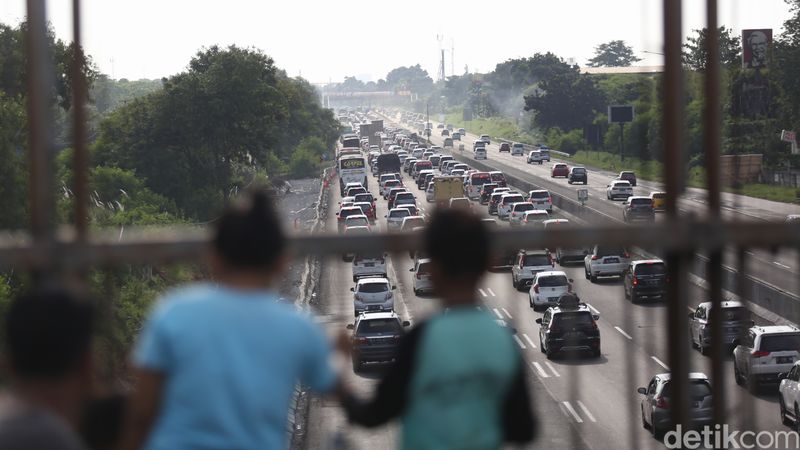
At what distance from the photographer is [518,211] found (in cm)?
4481

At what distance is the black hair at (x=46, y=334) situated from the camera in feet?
9.15

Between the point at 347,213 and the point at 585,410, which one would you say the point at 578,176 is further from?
the point at 585,410

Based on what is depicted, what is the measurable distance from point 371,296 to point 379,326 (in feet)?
18.8

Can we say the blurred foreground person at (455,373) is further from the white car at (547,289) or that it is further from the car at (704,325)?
the white car at (547,289)

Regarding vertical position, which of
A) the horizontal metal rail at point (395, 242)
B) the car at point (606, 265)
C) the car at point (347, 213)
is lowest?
the car at point (606, 265)

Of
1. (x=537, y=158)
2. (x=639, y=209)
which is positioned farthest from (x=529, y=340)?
(x=537, y=158)

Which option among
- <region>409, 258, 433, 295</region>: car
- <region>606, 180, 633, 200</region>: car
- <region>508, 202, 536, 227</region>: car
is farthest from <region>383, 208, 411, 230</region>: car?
<region>409, 258, 433, 295</region>: car

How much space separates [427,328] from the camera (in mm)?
3162

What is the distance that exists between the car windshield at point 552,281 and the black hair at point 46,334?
26.2 m

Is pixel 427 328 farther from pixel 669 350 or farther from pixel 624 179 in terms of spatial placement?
pixel 624 179

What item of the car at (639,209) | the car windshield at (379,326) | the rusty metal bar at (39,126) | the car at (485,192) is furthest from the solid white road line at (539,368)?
the car at (485,192)

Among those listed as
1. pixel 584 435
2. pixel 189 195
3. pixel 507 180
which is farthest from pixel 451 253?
pixel 507 180

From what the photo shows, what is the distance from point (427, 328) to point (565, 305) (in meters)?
22.4

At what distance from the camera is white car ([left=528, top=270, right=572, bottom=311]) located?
2884 centimetres
